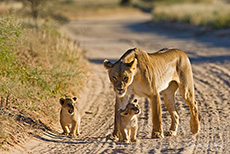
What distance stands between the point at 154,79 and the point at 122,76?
698mm

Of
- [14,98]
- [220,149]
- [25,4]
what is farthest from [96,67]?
[25,4]

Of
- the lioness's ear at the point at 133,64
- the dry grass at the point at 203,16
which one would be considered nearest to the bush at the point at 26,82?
the lioness's ear at the point at 133,64

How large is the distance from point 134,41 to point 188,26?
19.6 ft

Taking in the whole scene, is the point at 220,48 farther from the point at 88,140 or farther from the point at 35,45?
the point at 88,140

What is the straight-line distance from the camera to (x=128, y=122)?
26.1 feet

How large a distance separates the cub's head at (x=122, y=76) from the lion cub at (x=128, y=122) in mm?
333

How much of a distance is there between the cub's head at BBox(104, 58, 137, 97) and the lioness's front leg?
1.89 feet

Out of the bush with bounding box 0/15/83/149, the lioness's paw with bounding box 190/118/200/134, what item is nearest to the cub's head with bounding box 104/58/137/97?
the lioness's paw with bounding box 190/118/200/134

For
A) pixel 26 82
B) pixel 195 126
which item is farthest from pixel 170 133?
pixel 26 82

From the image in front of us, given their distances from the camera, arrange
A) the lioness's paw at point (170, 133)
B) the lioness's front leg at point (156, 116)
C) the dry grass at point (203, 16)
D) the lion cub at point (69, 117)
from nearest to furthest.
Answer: the lioness's front leg at point (156, 116) < the lioness's paw at point (170, 133) < the lion cub at point (69, 117) < the dry grass at point (203, 16)

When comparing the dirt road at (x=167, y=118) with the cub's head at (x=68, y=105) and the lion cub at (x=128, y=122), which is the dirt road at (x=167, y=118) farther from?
the cub's head at (x=68, y=105)

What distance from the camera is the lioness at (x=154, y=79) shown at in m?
7.64

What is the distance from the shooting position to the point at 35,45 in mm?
12812

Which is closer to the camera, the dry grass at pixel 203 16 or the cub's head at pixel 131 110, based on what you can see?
the cub's head at pixel 131 110
